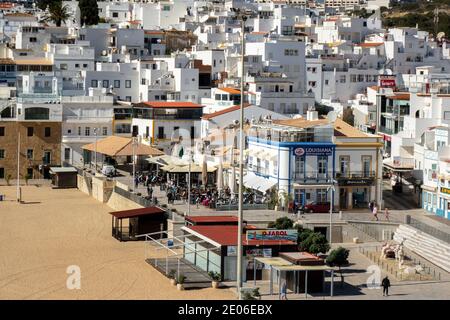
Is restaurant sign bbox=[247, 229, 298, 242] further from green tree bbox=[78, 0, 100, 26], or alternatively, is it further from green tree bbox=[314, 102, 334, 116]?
green tree bbox=[78, 0, 100, 26]

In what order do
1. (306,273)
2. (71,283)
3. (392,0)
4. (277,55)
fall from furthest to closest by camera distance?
(392,0)
(277,55)
(71,283)
(306,273)

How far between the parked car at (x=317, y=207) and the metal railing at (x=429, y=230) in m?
4.03

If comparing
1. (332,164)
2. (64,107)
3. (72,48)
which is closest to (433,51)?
(72,48)

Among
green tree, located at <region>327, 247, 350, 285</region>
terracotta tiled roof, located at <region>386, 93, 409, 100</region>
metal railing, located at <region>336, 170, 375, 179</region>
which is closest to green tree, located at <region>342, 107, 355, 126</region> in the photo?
terracotta tiled roof, located at <region>386, 93, 409, 100</region>

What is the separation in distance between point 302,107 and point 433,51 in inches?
1261

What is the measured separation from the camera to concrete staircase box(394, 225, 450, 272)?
38.4 metres

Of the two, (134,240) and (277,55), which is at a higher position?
(277,55)

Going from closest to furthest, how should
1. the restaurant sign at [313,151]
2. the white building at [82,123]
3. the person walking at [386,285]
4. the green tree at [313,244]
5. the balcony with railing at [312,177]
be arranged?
the person walking at [386,285] → the green tree at [313,244] → the restaurant sign at [313,151] → the balcony with railing at [312,177] → the white building at [82,123]

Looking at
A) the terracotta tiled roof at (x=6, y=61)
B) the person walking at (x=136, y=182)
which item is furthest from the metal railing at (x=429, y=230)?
the terracotta tiled roof at (x=6, y=61)

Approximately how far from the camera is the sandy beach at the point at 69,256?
33.6 metres

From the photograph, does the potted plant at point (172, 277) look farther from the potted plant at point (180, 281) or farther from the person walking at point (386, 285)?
the person walking at point (386, 285)

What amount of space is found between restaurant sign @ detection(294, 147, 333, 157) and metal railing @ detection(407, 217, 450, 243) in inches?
194
